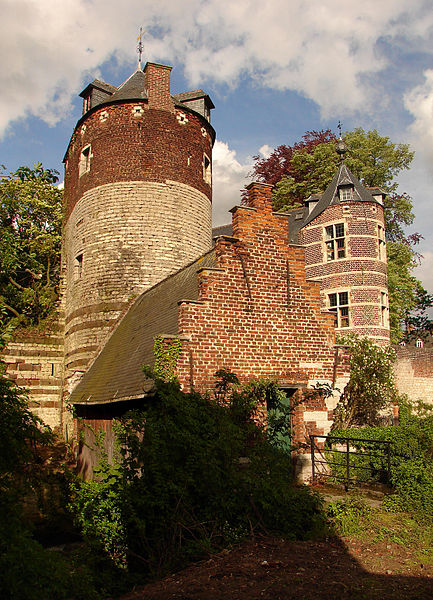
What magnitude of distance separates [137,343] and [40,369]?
9814 mm

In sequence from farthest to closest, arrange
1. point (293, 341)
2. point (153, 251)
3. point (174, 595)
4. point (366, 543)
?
point (153, 251) → point (293, 341) → point (366, 543) → point (174, 595)

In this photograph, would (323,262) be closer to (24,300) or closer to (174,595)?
(24,300)

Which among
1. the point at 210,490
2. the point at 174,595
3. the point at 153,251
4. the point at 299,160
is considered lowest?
the point at 174,595

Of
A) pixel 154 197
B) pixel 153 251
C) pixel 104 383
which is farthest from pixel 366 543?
pixel 154 197

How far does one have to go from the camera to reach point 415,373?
24.7 m

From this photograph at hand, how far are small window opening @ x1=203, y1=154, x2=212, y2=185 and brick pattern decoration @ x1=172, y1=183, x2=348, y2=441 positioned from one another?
35.3 feet

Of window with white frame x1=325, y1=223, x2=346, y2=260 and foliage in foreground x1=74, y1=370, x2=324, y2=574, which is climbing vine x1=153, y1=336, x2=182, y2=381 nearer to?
foliage in foreground x1=74, y1=370, x2=324, y2=574

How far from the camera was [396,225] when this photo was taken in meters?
32.0

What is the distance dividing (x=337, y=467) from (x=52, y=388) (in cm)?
1336

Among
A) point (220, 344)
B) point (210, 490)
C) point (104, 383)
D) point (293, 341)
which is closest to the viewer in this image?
point (210, 490)

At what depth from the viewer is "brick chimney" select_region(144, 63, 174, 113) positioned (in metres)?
20.3

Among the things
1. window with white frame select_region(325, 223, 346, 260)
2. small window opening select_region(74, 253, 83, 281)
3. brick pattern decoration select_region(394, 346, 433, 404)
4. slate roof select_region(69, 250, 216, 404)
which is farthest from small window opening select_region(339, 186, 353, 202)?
small window opening select_region(74, 253, 83, 281)

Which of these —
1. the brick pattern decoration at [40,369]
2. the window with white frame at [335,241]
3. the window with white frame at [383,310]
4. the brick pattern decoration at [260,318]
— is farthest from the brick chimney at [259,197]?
the brick pattern decoration at [40,369]

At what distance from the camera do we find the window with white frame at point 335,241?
22812mm
